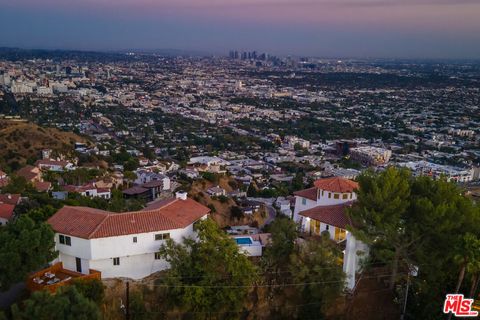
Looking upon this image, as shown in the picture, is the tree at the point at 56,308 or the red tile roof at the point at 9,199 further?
the red tile roof at the point at 9,199

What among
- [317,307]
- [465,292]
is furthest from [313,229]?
[465,292]

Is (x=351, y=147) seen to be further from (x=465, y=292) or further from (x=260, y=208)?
(x=465, y=292)

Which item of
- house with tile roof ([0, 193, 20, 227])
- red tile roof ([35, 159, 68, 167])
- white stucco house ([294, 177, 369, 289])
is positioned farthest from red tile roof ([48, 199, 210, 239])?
red tile roof ([35, 159, 68, 167])

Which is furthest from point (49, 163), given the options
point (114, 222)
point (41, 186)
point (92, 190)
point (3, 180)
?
point (114, 222)

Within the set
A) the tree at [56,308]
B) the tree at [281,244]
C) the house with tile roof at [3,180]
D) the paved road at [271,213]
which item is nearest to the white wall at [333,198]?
the tree at [281,244]

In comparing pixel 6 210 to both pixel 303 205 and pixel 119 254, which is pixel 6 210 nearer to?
pixel 119 254

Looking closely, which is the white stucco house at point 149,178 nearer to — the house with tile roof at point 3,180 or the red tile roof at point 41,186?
the red tile roof at point 41,186
